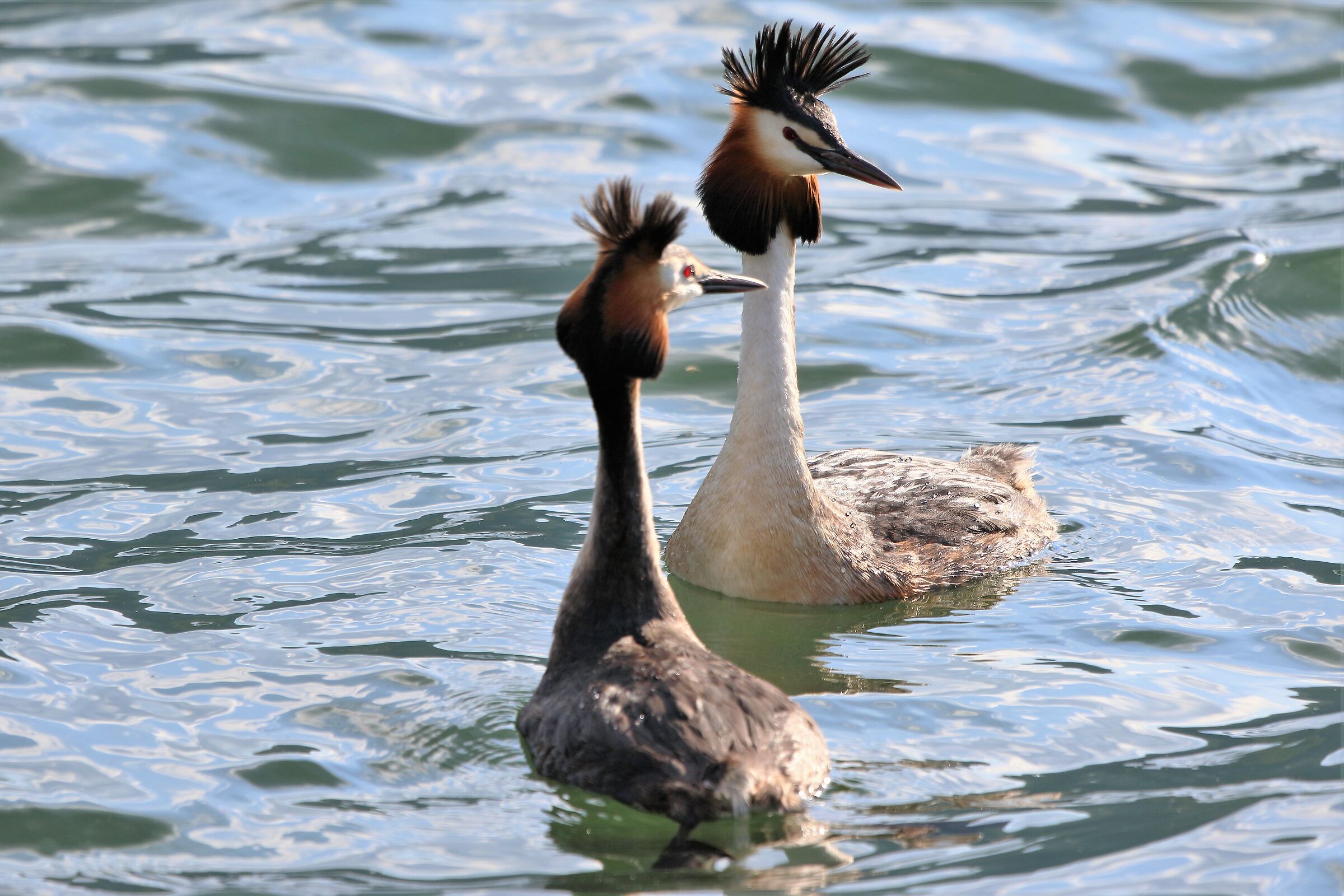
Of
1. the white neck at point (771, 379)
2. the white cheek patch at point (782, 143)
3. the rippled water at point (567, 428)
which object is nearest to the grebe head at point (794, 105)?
the white cheek patch at point (782, 143)

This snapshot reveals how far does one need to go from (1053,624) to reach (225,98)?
A: 11.3 meters

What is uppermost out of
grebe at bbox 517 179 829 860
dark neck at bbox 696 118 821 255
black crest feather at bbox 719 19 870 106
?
black crest feather at bbox 719 19 870 106

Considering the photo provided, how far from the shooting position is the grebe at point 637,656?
551 cm

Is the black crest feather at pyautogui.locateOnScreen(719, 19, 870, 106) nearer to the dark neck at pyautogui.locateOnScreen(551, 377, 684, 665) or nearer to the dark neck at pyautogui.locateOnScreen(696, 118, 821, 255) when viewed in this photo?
the dark neck at pyautogui.locateOnScreen(696, 118, 821, 255)

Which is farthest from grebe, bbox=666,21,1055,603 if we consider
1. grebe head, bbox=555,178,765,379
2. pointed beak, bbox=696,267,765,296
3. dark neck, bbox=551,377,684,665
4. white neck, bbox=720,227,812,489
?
grebe head, bbox=555,178,765,379

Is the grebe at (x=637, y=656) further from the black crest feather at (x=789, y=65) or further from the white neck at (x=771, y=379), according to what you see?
the black crest feather at (x=789, y=65)

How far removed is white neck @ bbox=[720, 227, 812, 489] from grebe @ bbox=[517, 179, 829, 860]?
1.32 metres

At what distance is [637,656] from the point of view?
5996 mm

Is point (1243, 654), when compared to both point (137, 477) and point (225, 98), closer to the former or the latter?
point (137, 477)

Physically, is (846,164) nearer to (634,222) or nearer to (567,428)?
(634,222)

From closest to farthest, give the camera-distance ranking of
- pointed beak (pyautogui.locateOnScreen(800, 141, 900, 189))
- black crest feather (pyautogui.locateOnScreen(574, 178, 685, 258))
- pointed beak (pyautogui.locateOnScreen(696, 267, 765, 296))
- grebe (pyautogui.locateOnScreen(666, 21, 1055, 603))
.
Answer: black crest feather (pyautogui.locateOnScreen(574, 178, 685, 258))
pointed beak (pyautogui.locateOnScreen(696, 267, 765, 296))
pointed beak (pyautogui.locateOnScreen(800, 141, 900, 189))
grebe (pyautogui.locateOnScreen(666, 21, 1055, 603))

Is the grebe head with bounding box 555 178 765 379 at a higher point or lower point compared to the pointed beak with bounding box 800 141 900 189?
lower

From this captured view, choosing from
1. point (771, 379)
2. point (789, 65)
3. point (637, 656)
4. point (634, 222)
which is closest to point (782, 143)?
point (789, 65)

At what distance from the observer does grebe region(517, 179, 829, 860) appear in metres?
5.51
